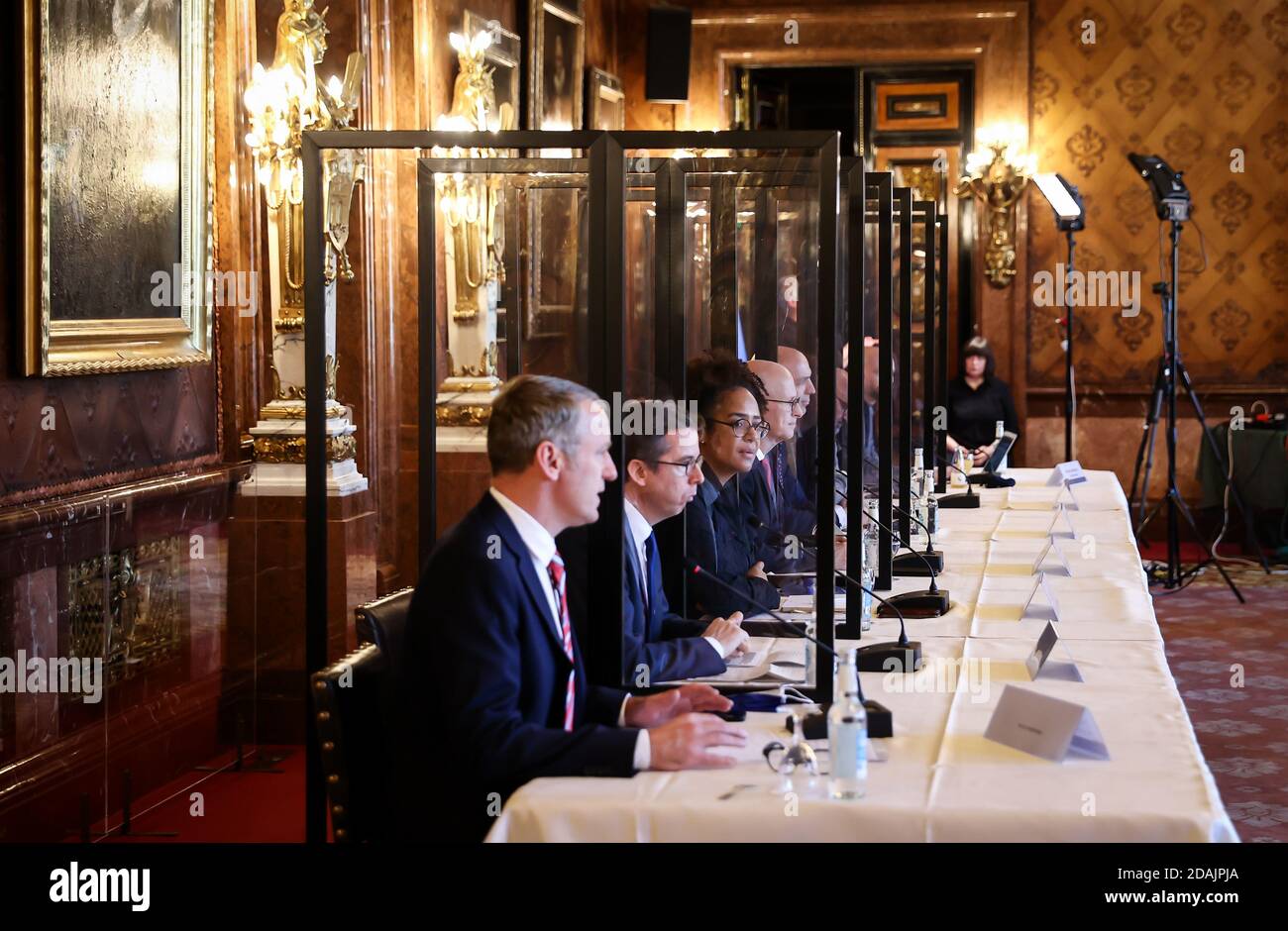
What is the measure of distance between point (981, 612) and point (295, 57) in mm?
2933

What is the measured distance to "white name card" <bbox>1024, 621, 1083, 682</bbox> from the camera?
9.96 ft

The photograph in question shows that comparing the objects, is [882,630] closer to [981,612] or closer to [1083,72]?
[981,612]

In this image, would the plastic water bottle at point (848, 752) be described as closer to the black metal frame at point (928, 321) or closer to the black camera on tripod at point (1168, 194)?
the black metal frame at point (928, 321)

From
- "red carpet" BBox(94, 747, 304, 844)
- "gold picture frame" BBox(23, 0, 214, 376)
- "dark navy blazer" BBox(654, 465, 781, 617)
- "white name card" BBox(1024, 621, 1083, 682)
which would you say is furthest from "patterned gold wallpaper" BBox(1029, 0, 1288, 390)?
"white name card" BBox(1024, 621, 1083, 682)

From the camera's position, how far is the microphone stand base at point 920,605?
148 inches

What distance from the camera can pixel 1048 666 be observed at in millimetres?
3104

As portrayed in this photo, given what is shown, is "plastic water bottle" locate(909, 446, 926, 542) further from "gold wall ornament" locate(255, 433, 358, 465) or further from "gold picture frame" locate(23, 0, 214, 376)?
"gold picture frame" locate(23, 0, 214, 376)

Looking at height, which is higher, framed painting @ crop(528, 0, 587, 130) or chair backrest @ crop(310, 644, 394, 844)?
framed painting @ crop(528, 0, 587, 130)

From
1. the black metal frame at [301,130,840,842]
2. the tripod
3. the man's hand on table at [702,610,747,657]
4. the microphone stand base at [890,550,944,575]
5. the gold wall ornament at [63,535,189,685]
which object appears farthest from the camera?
the tripod

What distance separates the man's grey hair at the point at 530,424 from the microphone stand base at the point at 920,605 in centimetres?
145

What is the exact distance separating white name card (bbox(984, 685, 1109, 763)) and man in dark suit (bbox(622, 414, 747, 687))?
67cm

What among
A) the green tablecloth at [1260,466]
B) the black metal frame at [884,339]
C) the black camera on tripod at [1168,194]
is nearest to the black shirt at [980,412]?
the green tablecloth at [1260,466]
